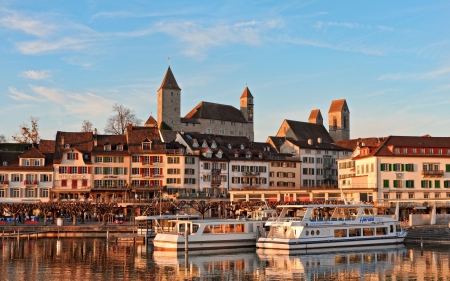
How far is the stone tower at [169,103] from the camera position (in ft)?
458

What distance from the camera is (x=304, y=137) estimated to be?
14588cm

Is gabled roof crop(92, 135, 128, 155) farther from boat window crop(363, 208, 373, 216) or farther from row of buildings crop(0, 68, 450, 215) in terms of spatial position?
boat window crop(363, 208, 373, 216)

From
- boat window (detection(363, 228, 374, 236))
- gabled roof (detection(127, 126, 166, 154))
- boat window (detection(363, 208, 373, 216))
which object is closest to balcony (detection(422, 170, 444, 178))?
boat window (detection(363, 208, 373, 216))

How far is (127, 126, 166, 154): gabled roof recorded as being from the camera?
100 metres

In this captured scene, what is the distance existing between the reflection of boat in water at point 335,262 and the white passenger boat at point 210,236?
321 cm

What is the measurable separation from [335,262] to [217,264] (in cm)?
927

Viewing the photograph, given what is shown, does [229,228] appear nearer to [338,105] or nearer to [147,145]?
[147,145]

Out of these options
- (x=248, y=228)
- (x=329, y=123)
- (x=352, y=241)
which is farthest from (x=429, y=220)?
(x=329, y=123)

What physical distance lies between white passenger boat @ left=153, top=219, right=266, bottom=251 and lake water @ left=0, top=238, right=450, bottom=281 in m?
1.58

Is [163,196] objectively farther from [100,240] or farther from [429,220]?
[429,220]

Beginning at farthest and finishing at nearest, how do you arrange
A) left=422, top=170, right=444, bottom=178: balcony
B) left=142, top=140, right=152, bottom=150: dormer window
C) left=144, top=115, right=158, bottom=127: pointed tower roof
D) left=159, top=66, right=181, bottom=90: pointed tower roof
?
left=144, top=115, right=158, bottom=127: pointed tower roof → left=159, top=66, right=181, bottom=90: pointed tower roof → left=142, top=140, right=152, bottom=150: dormer window → left=422, top=170, right=444, bottom=178: balcony

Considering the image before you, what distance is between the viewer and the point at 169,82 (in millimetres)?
144750

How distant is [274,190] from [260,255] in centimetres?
4450

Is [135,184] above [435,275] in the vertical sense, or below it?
above
